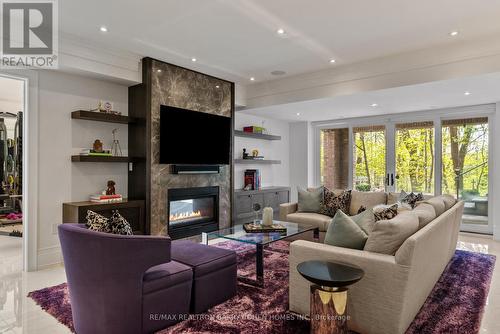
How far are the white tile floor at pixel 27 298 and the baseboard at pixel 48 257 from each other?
3.9 inches

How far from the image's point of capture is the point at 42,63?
3.57m

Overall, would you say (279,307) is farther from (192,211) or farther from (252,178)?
(252,178)

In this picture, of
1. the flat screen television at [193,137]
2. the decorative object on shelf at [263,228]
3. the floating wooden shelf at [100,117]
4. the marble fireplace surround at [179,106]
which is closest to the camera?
the decorative object on shelf at [263,228]

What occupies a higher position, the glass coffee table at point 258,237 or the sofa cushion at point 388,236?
the sofa cushion at point 388,236

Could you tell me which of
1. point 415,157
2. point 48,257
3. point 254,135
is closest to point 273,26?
point 254,135

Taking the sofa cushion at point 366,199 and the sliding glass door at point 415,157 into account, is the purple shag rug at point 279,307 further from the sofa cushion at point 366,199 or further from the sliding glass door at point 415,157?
the sliding glass door at point 415,157

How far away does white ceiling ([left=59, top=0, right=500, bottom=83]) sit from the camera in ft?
9.62

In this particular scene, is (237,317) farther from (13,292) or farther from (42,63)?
(42,63)

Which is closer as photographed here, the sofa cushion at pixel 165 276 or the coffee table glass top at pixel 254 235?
the sofa cushion at pixel 165 276

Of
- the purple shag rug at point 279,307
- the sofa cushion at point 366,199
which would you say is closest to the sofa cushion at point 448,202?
the purple shag rug at point 279,307

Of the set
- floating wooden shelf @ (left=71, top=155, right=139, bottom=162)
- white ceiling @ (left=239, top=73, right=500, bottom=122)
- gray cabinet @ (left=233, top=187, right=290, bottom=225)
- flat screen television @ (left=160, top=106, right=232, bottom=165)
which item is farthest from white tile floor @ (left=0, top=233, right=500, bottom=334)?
gray cabinet @ (left=233, top=187, right=290, bottom=225)

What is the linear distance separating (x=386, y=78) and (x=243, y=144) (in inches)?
116

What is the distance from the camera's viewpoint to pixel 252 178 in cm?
621

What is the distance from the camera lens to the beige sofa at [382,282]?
1981 mm
